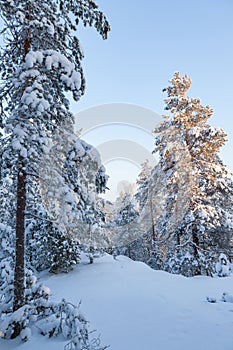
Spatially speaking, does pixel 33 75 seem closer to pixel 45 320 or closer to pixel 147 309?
pixel 45 320

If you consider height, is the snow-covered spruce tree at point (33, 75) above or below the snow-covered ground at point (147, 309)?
above

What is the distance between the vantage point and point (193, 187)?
13.0 meters

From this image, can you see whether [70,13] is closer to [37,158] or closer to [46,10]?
[46,10]

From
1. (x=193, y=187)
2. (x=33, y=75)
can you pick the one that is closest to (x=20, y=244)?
(x=33, y=75)

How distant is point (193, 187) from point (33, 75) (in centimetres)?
1011

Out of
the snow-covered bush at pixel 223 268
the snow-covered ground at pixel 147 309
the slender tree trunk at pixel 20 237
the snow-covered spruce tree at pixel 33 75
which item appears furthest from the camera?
the snow-covered bush at pixel 223 268

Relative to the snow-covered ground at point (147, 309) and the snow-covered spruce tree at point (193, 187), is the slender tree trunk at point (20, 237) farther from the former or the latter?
the snow-covered spruce tree at point (193, 187)

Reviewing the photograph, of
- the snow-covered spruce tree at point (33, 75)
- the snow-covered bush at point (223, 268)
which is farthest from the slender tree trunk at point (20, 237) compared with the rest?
the snow-covered bush at point (223, 268)

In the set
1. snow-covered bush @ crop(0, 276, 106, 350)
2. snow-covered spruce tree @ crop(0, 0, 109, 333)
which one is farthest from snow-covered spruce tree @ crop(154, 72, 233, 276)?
snow-covered bush @ crop(0, 276, 106, 350)

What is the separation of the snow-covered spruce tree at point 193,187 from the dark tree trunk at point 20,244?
909cm

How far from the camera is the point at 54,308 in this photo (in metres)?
5.57

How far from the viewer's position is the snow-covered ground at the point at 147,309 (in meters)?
5.07

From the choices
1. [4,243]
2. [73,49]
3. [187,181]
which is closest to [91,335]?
[4,243]

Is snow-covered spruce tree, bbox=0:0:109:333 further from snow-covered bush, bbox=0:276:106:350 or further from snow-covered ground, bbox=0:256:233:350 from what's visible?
snow-covered ground, bbox=0:256:233:350
